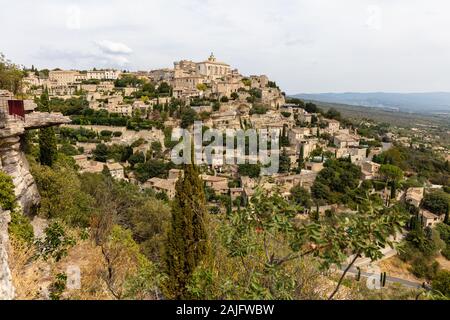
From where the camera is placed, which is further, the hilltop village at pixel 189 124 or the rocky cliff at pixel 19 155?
the hilltop village at pixel 189 124

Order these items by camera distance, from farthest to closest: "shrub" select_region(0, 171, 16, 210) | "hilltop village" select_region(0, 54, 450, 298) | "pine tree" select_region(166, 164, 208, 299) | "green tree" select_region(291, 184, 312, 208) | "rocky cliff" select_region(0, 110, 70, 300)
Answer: "green tree" select_region(291, 184, 312, 208)
"hilltop village" select_region(0, 54, 450, 298)
"rocky cliff" select_region(0, 110, 70, 300)
"shrub" select_region(0, 171, 16, 210)
"pine tree" select_region(166, 164, 208, 299)

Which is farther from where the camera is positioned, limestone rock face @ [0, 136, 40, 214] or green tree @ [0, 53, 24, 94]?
green tree @ [0, 53, 24, 94]

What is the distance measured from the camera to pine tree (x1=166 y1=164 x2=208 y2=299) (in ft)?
23.7

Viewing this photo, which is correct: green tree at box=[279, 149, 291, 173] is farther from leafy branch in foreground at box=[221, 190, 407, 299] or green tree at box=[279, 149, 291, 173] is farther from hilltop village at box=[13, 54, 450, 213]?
leafy branch in foreground at box=[221, 190, 407, 299]

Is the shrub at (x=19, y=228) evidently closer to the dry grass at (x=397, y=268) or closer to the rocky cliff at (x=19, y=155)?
the rocky cliff at (x=19, y=155)

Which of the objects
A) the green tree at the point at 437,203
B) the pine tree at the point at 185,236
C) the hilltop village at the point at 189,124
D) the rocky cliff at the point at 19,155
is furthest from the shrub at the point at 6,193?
the green tree at the point at 437,203

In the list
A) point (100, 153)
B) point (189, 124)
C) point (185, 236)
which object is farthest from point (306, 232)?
point (189, 124)

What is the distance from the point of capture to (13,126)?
916 cm

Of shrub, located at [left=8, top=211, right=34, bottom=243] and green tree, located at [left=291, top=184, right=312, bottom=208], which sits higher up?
shrub, located at [left=8, top=211, right=34, bottom=243]

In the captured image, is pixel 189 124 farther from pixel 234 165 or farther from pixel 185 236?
pixel 185 236

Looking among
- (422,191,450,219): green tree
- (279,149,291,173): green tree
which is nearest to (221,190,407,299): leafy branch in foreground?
(279,149,291,173): green tree

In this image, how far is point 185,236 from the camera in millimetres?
7602

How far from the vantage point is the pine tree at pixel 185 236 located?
23.7 feet
